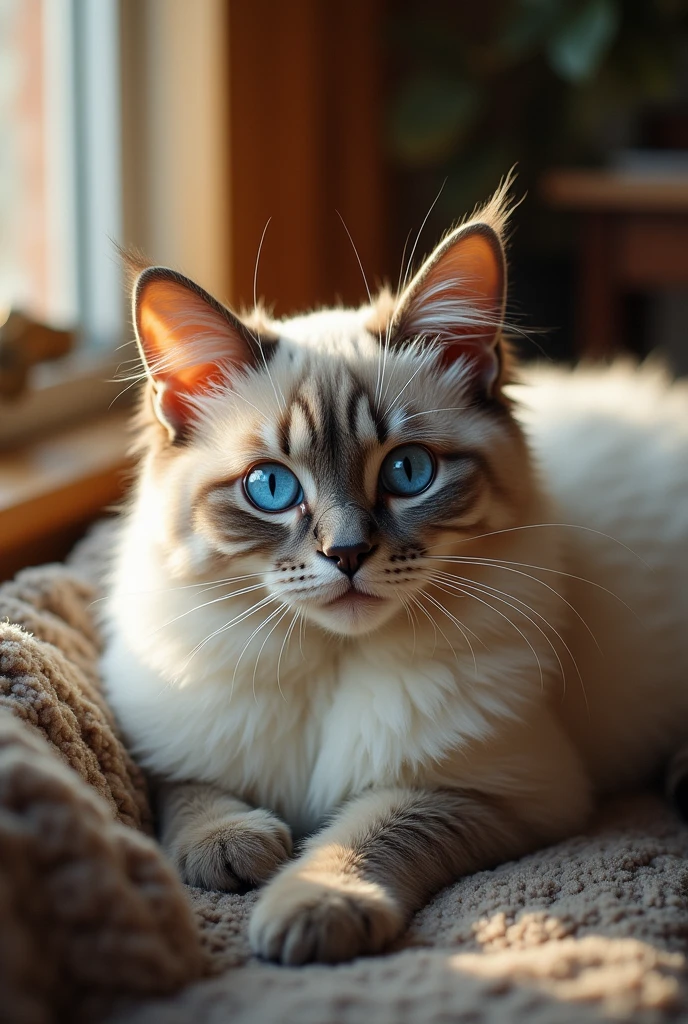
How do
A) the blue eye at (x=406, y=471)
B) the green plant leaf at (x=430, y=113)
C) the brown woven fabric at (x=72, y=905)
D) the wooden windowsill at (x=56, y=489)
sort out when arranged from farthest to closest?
the green plant leaf at (x=430, y=113), the wooden windowsill at (x=56, y=489), the blue eye at (x=406, y=471), the brown woven fabric at (x=72, y=905)

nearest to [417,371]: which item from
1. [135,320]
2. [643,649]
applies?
[135,320]

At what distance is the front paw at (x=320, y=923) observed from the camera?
3.40ft

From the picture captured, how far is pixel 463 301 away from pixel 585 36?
1.57m

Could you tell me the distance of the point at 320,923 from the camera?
1.04 m

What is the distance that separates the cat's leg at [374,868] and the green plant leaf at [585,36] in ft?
6.41

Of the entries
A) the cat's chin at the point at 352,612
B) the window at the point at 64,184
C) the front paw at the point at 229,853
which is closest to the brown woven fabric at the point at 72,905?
the front paw at the point at 229,853

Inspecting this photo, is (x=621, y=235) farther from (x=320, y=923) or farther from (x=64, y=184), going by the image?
(x=320, y=923)

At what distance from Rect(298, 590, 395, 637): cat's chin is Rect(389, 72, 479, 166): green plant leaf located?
2.07 metres

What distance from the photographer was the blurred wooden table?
263 cm

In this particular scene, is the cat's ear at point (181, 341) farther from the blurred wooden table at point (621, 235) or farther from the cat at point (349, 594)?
the blurred wooden table at point (621, 235)

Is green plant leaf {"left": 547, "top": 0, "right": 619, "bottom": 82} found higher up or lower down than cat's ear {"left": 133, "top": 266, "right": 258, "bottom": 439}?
higher up

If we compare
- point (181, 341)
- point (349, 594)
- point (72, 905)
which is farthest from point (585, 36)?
point (72, 905)

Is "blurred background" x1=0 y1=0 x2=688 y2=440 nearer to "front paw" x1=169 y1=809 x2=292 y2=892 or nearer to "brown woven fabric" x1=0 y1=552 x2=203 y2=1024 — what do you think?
"front paw" x1=169 y1=809 x2=292 y2=892

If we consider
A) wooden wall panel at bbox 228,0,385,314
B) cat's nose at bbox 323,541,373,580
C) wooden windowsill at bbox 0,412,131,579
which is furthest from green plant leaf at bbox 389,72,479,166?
cat's nose at bbox 323,541,373,580
